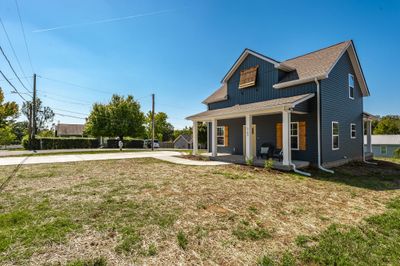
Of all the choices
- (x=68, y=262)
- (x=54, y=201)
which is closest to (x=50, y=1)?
(x=54, y=201)

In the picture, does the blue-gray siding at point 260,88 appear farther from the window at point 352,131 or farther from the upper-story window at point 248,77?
the window at point 352,131

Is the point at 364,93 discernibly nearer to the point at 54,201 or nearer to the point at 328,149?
the point at 328,149

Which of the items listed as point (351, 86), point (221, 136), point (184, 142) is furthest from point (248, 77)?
point (184, 142)

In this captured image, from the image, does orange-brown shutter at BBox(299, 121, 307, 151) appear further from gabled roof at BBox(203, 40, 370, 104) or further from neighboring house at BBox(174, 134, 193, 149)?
neighboring house at BBox(174, 134, 193, 149)

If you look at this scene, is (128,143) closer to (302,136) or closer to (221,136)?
(221,136)

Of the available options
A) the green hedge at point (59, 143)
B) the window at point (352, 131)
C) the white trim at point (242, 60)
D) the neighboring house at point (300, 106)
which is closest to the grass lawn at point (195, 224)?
the neighboring house at point (300, 106)

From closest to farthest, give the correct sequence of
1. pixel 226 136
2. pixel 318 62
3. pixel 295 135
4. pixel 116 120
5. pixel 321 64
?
pixel 321 64
pixel 295 135
pixel 318 62
pixel 226 136
pixel 116 120

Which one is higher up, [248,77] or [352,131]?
[248,77]

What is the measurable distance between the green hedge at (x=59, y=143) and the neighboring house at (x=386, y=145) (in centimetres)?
4660

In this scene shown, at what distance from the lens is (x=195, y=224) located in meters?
3.45

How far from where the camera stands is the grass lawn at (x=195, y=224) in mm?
2527

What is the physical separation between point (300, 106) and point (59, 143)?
28.2 m

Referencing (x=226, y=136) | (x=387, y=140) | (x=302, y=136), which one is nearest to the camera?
(x=302, y=136)

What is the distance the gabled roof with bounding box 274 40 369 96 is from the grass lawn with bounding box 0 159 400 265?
5.79m
